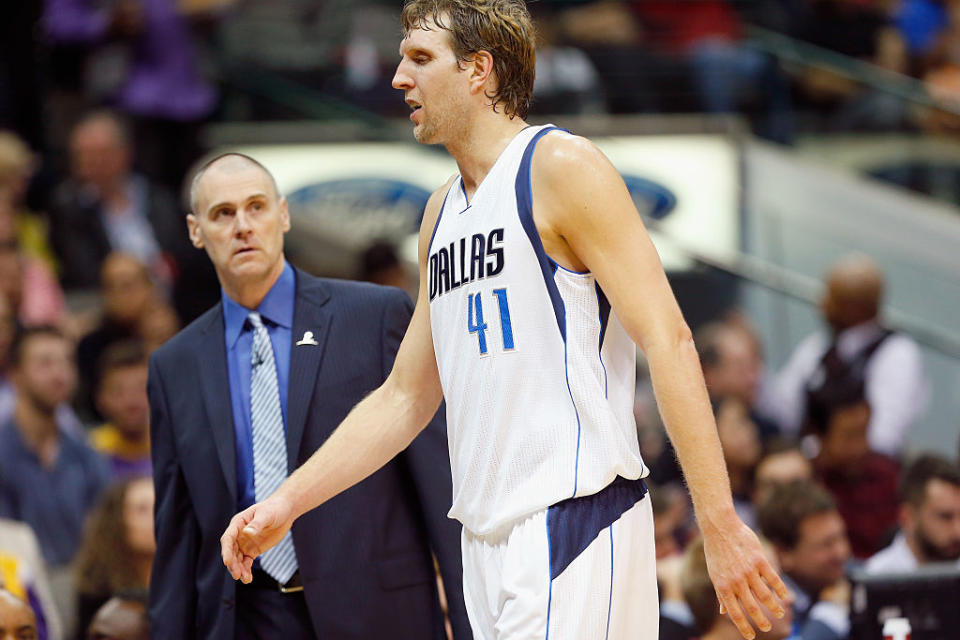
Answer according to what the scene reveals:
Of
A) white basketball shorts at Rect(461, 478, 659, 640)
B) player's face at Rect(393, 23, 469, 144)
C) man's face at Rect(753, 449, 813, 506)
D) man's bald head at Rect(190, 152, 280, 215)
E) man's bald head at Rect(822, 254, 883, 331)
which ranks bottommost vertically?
man's face at Rect(753, 449, 813, 506)

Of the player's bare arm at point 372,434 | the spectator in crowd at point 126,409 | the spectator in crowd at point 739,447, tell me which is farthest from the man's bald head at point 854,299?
the player's bare arm at point 372,434

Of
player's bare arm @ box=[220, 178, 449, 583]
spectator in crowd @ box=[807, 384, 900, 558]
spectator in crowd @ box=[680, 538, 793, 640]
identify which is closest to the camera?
player's bare arm @ box=[220, 178, 449, 583]

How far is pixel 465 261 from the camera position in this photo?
3.28m

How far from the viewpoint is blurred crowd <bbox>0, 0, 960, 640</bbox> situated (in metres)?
6.17

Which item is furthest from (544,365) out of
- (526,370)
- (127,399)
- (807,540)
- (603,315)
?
(127,399)

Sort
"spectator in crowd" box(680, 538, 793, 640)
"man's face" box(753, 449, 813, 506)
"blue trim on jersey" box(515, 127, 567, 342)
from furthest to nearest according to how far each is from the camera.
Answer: "man's face" box(753, 449, 813, 506)
"spectator in crowd" box(680, 538, 793, 640)
"blue trim on jersey" box(515, 127, 567, 342)

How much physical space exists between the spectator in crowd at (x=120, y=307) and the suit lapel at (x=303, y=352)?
4.33m

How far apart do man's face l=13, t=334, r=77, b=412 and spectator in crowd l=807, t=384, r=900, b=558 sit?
162 inches

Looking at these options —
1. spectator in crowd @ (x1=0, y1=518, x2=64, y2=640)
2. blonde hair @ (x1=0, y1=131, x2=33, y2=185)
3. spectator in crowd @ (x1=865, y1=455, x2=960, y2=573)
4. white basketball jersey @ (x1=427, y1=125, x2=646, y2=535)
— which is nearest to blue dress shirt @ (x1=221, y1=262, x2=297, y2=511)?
white basketball jersey @ (x1=427, y1=125, x2=646, y2=535)

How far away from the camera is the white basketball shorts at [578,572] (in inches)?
120

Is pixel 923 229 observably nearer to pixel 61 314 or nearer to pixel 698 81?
pixel 698 81

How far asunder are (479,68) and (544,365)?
75 centimetres

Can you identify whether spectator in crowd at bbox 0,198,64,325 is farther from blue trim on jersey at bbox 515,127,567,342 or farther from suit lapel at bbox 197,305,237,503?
blue trim on jersey at bbox 515,127,567,342

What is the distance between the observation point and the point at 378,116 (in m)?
9.95
